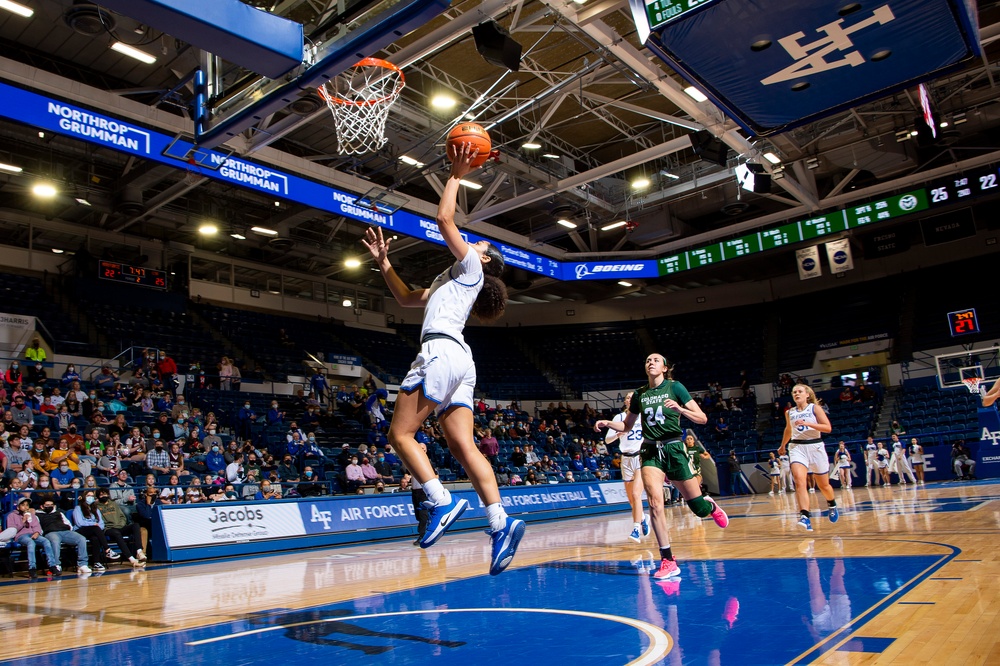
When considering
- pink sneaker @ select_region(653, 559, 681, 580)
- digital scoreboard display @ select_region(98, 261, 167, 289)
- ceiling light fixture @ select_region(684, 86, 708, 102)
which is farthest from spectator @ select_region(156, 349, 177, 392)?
pink sneaker @ select_region(653, 559, 681, 580)

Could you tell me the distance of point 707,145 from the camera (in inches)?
657

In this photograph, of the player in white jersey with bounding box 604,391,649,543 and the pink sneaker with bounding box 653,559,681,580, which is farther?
the player in white jersey with bounding box 604,391,649,543

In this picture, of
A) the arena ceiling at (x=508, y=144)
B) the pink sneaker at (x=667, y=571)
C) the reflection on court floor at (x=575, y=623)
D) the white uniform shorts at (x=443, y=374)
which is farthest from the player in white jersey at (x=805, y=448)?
the arena ceiling at (x=508, y=144)

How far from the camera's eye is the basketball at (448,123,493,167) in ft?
13.6

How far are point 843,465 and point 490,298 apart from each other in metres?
20.5

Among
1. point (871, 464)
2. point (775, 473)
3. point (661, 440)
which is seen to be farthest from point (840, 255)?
point (661, 440)

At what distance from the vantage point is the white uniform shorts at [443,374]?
12.8 feet

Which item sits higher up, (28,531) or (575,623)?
(28,531)

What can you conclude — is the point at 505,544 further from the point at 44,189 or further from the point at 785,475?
the point at 785,475

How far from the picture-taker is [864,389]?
26562 mm

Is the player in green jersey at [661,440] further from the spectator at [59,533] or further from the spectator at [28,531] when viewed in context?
the spectator at [28,531]

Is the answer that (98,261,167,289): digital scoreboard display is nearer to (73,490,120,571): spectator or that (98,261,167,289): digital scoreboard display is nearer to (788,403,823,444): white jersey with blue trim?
(73,490,120,571): spectator

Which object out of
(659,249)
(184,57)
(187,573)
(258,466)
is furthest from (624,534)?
(659,249)

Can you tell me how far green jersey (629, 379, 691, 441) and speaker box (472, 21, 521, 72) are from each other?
25.0 feet
